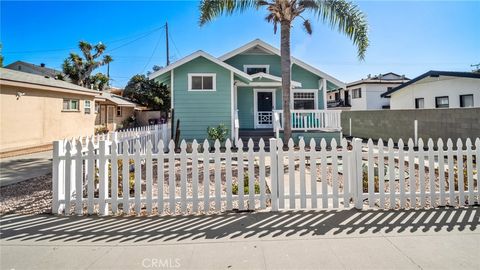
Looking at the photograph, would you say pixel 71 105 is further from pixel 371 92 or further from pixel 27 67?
pixel 27 67

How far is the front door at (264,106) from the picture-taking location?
15.5 meters

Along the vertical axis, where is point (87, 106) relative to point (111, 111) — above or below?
below

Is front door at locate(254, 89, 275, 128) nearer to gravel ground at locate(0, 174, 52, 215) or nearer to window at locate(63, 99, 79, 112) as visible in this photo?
window at locate(63, 99, 79, 112)

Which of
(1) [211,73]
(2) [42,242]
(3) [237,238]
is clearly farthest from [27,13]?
(3) [237,238]

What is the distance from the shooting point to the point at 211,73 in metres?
12.1

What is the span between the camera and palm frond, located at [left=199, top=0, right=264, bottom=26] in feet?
34.4

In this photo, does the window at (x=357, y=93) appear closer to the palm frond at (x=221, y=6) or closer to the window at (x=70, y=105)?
the palm frond at (x=221, y=6)

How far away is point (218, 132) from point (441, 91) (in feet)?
50.7

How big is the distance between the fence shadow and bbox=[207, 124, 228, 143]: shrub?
749cm

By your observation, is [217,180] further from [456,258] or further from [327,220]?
[456,258]

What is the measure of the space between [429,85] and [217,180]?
781 inches

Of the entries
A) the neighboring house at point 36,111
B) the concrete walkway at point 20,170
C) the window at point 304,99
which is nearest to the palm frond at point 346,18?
the window at point 304,99

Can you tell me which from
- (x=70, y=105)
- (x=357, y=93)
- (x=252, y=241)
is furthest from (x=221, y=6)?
(x=357, y=93)

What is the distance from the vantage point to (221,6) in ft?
34.7
